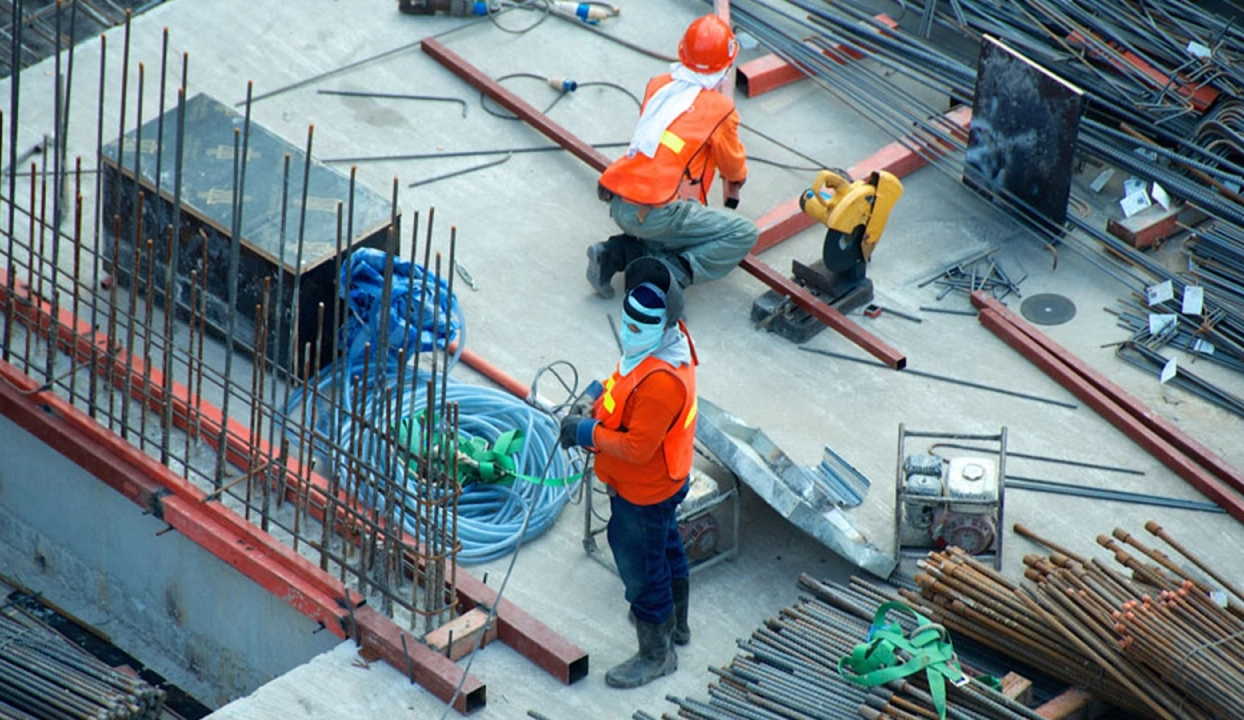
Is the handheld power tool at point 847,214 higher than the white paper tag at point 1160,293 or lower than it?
higher

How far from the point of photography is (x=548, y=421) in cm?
1200

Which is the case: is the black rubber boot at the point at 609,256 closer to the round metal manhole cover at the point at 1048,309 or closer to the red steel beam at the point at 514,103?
the red steel beam at the point at 514,103

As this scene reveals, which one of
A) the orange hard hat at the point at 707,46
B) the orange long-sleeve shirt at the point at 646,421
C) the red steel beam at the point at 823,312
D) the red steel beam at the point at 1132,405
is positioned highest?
the orange hard hat at the point at 707,46

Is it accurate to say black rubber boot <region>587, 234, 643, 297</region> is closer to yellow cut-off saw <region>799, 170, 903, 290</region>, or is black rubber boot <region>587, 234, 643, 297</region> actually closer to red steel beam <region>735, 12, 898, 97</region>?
yellow cut-off saw <region>799, 170, 903, 290</region>

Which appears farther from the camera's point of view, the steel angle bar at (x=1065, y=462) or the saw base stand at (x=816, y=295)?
the saw base stand at (x=816, y=295)

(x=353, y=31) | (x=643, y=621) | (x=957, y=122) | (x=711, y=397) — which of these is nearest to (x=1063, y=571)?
(x=643, y=621)

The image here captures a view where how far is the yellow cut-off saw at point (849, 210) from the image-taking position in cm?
1276

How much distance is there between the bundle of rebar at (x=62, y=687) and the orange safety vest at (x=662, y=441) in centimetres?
246

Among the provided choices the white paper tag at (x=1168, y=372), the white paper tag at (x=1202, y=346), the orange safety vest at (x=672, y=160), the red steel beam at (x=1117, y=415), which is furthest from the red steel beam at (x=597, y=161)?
the white paper tag at (x=1202, y=346)

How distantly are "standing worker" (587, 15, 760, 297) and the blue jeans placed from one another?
263 centimetres

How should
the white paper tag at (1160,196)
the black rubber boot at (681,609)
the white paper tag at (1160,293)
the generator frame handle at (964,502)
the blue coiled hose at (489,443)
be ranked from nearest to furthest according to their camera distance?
the black rubber boot at (681,609)
the generator frame handle at (964,502)
the blue coiled hose at (489,443)
the white paper tag at (1160,293)
the white paper tag at (1160,196)

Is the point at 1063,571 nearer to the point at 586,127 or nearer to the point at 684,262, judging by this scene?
the point at 684,262

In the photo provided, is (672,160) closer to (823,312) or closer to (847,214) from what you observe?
(847,214)

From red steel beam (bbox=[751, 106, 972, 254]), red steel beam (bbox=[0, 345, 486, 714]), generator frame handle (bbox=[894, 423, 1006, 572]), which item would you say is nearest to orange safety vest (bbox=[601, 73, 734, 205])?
red steel beam (bbox=[751, 106, 972, 254])
